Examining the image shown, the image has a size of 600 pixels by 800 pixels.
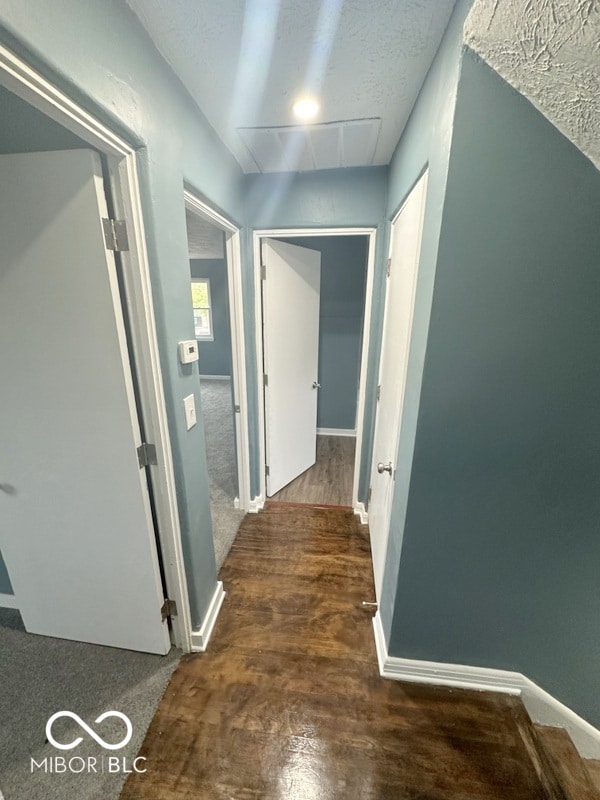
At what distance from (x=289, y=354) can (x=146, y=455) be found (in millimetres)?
1479

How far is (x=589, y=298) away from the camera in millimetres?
862

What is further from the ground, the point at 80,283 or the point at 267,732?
the point at 80,283

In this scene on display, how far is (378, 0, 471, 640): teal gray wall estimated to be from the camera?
831 millimetres

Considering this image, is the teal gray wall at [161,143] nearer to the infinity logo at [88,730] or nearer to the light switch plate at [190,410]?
the light switch plate at [190,410]

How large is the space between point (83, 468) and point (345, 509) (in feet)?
6.15

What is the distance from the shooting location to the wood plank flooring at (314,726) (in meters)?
1.00

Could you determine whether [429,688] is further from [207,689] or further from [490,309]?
[490,309]

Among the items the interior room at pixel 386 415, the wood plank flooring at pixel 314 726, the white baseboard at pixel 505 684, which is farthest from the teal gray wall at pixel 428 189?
the wood plank flooring at pixel 314 726

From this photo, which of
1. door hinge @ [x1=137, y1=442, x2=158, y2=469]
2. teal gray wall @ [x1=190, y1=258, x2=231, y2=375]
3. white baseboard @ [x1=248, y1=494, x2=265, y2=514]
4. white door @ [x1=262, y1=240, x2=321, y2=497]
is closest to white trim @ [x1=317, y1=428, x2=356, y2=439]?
white door @ [x1=262, y1=240, x2=321, y2=497]

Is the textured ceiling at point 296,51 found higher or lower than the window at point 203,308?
higher

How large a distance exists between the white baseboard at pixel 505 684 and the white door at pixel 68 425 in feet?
3.50

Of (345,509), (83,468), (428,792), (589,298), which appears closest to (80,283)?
(83,468)

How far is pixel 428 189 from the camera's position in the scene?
101cm

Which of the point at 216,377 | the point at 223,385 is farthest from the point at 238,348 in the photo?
the point at 216,377
